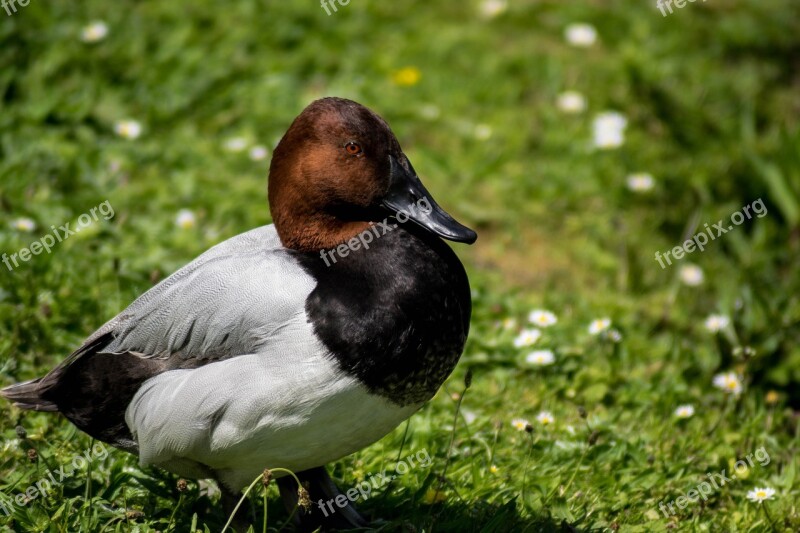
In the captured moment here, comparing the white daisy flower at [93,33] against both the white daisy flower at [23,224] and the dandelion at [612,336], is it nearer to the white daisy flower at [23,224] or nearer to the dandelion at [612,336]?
the white daisy flower at [23,224]

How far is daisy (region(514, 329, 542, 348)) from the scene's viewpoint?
4270 millimetres

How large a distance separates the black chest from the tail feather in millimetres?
915

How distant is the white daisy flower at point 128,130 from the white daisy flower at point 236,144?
0.46 metres

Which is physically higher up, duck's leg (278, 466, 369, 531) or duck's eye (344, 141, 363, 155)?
duck's eye (344, 141, 363, 155)

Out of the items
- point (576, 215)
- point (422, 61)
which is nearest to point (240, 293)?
point (576, 215)

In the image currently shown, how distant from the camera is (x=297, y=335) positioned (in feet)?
9.48

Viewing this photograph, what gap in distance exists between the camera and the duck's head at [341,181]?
313 centimetres

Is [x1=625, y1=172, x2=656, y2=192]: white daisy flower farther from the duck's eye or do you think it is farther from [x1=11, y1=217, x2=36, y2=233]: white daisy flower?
[x1=11, y1=217, x2=36, y2=233]: white daisy flower

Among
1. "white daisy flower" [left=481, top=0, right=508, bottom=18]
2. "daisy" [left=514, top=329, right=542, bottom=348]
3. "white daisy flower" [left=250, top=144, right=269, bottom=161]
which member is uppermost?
"white daisy flower" [left=250, top=144, right=269, bottom=161]

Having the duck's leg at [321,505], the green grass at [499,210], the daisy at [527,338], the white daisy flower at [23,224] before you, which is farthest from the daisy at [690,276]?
the white daisy flower at [23,224]

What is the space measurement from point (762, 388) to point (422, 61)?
3.03 metres

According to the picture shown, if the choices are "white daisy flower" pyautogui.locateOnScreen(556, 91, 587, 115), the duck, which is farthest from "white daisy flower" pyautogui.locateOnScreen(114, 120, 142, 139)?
"white daisy flower" pyautogui.locateOnScreen(556, 91, 587, 115)

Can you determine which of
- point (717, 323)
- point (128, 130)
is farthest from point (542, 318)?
point (128, 130)

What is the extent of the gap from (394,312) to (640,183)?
301 cm
